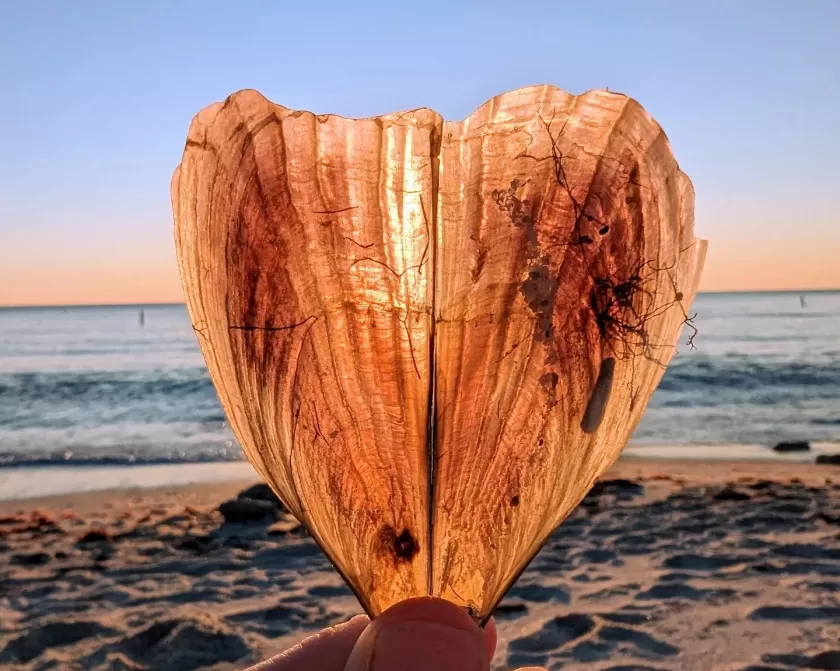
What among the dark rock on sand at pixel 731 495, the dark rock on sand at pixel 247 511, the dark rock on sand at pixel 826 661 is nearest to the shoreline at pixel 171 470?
the dark rock on sand at pixel 731 495

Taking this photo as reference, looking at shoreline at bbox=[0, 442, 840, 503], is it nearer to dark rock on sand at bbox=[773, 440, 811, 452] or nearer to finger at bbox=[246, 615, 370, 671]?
dark rock on sand at bbox=[773, 440, 811, 452]

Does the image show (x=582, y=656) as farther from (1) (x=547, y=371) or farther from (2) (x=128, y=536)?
(2) (x=128, y=536)

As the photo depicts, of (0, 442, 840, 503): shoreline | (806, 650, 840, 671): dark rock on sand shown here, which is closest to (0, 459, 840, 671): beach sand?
(806, 650, 840, 671): dark rock on sand

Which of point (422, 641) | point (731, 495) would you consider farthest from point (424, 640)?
point (731, 495)

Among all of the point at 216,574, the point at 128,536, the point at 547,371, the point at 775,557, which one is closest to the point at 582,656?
the point at 775,557

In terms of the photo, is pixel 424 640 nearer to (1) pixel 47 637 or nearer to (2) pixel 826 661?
(2) pixel 826 661

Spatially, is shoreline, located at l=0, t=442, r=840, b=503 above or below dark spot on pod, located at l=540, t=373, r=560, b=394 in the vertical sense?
below
